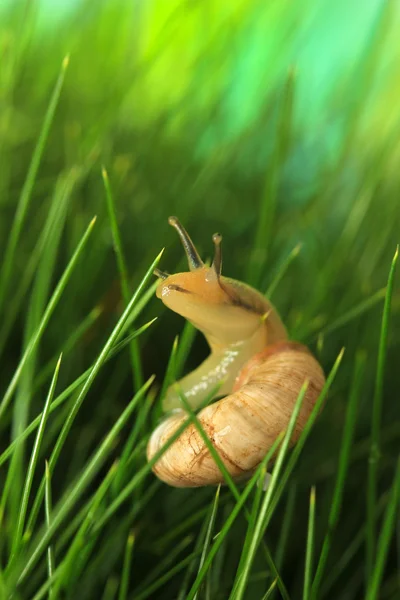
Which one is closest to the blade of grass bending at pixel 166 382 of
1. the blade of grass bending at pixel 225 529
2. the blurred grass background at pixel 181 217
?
the blurred grass background at pixel 181 217

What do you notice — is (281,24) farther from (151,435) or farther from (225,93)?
(151,435)

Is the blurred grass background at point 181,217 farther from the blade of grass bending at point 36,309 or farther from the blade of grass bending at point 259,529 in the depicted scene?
the blade of grass bending at point 259,529

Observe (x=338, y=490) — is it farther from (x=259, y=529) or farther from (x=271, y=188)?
(x=271, y=188)

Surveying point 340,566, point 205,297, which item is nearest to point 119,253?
point 205,297

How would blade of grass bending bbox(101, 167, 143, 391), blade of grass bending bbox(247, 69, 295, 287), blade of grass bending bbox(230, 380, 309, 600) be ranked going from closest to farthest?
blade of grass bending bbox(230, 380, 309, 600), blade of grass bending bbox(101, 167, 143, 391), blade of grass bending bbox(247, 69, 295, 287)

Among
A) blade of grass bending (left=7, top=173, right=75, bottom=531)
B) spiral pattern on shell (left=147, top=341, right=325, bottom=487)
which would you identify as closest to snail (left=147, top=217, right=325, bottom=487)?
spiral pattern on shell (left=147, top=341, right=325, bottom=487)

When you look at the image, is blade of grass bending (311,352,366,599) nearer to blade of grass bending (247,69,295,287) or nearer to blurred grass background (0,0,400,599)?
blurred grass background (0,0,400,599)

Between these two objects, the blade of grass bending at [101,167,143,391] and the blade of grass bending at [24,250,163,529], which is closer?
the blade of grass bending at [24,250,163,529]
